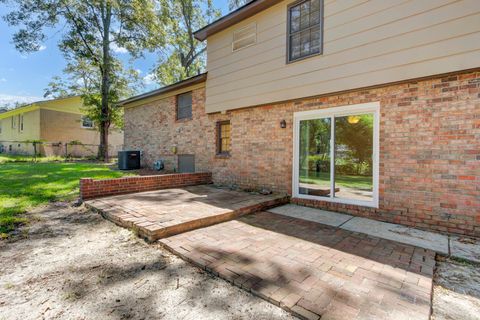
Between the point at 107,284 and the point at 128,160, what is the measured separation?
29.7 feet

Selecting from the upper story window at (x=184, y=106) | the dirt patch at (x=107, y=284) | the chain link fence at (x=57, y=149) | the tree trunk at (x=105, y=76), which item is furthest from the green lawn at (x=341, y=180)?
the chain link fence at (x=57, y=149)

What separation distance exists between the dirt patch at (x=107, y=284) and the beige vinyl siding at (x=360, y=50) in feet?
14.8

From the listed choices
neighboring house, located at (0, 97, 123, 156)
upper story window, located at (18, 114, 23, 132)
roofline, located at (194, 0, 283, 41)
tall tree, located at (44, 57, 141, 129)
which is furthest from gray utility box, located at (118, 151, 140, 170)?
upper story window, located at (18, 114, 23, 132)

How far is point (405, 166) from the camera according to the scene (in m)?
4.25

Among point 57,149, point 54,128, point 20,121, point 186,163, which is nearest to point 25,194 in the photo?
point 186,163

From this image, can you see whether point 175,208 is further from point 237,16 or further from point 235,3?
point 235,3

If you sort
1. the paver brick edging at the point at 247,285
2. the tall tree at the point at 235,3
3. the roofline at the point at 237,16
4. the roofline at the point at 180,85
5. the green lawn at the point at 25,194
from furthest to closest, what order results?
the tall tree at the point at 235,3, the roofline at the point at 180,85, the roofline at the point at 237,16, the green lawn at the point at 25,194, the paver brick edging at the point at 247,285

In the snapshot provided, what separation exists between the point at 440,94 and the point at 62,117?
25.0 m

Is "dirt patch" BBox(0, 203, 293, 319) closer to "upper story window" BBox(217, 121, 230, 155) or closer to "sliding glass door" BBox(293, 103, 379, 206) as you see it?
"sliding glass door" BBox(293, 103, 379, 206)

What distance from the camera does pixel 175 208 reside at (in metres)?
4.52

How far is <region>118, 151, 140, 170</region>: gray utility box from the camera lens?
10430 mm

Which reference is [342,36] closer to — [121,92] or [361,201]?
[361,201]

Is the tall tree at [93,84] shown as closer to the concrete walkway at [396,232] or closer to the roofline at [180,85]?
the roofline at [180,85]

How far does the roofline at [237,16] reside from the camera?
19.8 feet
